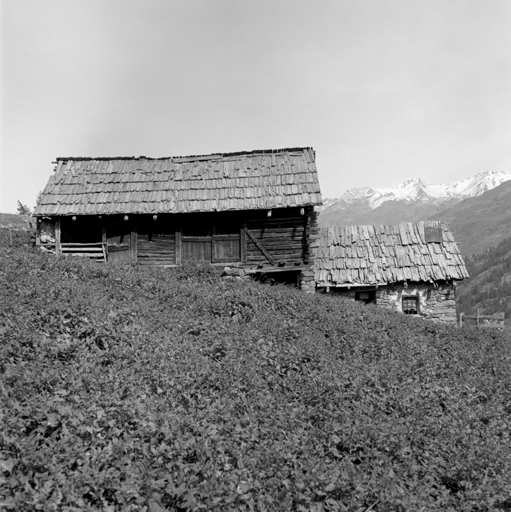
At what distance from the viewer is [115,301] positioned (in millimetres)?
10023

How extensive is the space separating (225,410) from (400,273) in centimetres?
1687

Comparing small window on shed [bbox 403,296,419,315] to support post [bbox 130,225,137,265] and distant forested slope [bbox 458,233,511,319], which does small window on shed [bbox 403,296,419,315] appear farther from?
distant forested slope [bbox 458,233,511,319]

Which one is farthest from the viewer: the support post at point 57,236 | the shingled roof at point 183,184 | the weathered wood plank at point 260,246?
the support post at point 57,236

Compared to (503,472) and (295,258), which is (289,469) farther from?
(295,258)

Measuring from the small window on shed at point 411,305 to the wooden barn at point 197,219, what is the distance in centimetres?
552

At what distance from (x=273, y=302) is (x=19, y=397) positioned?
814cm

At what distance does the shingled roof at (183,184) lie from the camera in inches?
746

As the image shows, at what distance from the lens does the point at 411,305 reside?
70.1 feet

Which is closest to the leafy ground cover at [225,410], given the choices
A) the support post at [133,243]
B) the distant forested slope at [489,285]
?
the support post at [133,243]

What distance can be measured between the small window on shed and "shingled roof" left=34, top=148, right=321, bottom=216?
24.4ft

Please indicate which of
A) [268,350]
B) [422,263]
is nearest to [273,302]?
[268,350]

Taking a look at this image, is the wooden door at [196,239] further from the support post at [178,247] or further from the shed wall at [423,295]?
the shed wall at [423,295]

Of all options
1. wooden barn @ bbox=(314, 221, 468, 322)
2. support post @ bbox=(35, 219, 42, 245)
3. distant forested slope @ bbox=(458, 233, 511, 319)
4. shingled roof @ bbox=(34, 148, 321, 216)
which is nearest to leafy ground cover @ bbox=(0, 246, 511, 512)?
shingled roof @ bbox=(34, 148, 321, 216)

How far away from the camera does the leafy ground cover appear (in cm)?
449
